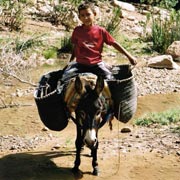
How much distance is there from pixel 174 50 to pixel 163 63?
0.87m

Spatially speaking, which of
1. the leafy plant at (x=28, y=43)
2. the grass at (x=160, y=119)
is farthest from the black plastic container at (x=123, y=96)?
the leafy plant at (x=28, y=43)

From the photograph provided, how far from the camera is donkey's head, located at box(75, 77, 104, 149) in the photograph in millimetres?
4316

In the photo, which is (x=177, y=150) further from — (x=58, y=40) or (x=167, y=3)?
(x=167, y=3)

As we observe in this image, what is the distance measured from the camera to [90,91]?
4.39m

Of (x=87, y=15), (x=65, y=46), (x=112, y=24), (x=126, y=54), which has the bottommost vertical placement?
(x=65, y=46)

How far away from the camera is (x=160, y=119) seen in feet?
19.9

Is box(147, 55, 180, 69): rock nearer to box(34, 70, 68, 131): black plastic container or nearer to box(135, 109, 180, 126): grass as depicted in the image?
box(135, 109, 180, 126): grass

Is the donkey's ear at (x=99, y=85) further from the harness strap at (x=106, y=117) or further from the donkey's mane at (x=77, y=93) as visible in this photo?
the harness strap at (x=106, y=117)

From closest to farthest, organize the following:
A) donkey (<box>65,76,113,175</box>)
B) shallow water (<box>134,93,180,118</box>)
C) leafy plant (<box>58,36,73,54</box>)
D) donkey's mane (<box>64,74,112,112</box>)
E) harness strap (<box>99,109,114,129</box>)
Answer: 1. donkey (<box>65,76,113,175</box>)
2. donkey's mane (<box>64,74,112,112</box>)
3. harness strap (<box>99,109,114,129</box>)
4. shallow water (<box>134,93,180,118</box>)
5. leafy plant (<box>58,36,73,54</box>)

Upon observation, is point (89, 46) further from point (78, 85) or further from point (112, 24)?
point (112, 24)

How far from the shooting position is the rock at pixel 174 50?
9688 millimetres

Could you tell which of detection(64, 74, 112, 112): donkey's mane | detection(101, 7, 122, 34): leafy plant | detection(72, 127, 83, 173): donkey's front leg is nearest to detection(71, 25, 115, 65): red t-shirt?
detection(64, 74, 112, 112): donkey's mane

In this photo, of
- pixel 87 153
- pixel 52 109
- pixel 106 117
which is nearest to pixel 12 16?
pixel 87 153

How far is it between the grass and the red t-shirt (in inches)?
61.4
